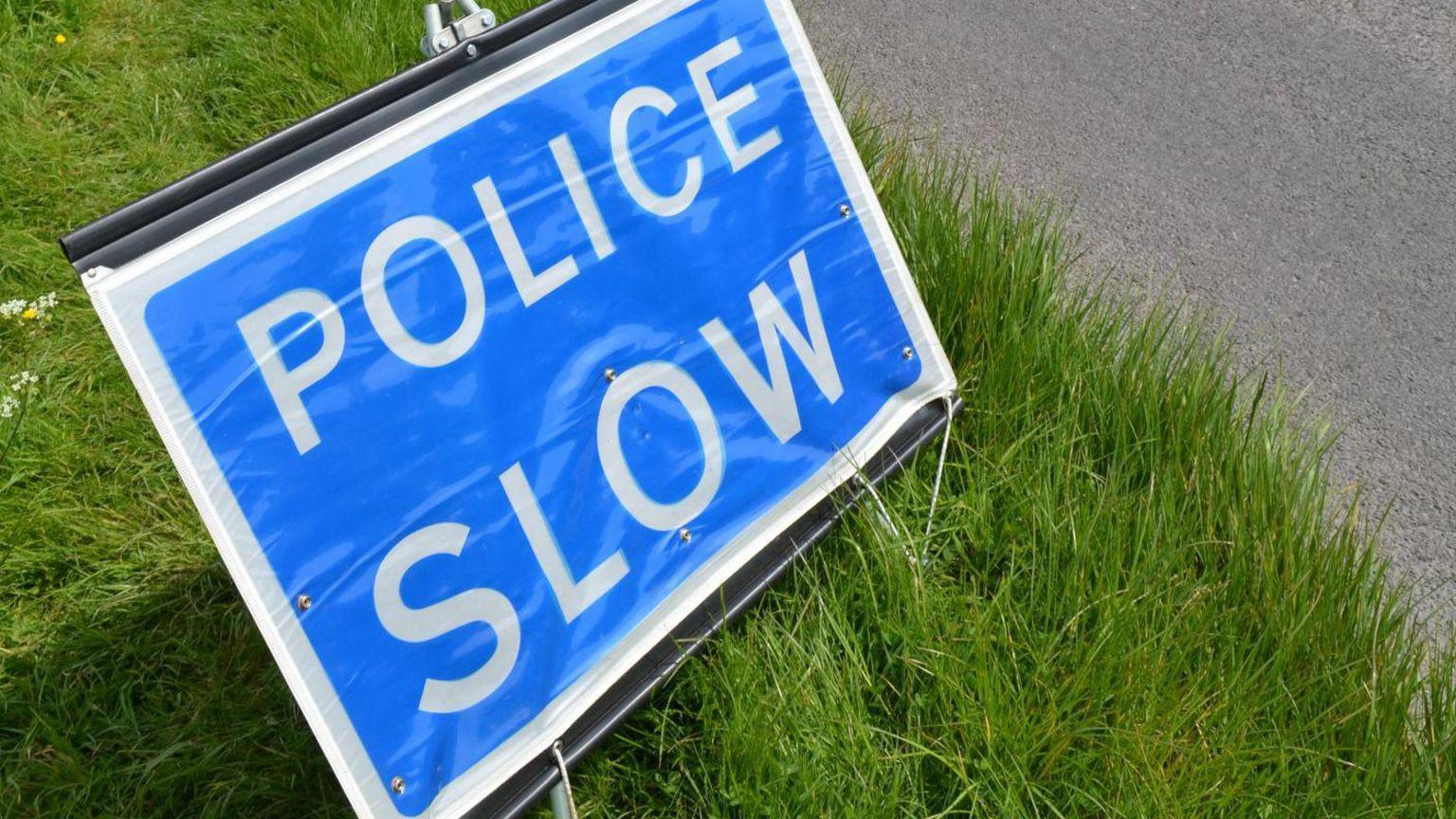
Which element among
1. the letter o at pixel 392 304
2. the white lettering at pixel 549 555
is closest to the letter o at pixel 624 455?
the white lettering at pixel 549 555

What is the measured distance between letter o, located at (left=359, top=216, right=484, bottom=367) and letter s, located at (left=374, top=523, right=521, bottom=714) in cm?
23

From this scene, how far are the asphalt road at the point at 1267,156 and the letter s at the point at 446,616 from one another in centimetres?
190

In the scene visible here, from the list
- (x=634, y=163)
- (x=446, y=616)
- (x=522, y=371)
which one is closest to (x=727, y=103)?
(x=634, y=163)

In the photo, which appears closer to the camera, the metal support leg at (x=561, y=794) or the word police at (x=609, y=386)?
the word police at (x=609, y=386)

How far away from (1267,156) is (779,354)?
2283 mm

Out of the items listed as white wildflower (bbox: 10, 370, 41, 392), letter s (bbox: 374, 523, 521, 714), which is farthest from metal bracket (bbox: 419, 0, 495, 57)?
white wildflower (bbox: 10, 370, 41, 392)

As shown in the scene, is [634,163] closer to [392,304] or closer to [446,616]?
[392,304]

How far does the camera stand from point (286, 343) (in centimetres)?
154

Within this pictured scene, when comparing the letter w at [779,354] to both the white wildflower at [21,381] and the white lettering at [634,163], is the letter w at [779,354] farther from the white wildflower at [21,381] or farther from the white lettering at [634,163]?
the white wildflower at [21,381]

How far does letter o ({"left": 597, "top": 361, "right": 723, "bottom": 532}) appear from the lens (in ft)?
6.10

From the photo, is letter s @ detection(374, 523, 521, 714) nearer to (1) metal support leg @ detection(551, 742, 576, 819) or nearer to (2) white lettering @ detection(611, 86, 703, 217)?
(1) metal support leg @ detection(551, 742, 576, 819)

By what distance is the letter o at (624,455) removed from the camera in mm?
1858

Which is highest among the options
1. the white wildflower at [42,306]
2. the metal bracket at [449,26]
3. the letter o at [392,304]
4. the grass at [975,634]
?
the metal bracket at [449,26]

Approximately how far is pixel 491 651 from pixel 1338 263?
265 cm
